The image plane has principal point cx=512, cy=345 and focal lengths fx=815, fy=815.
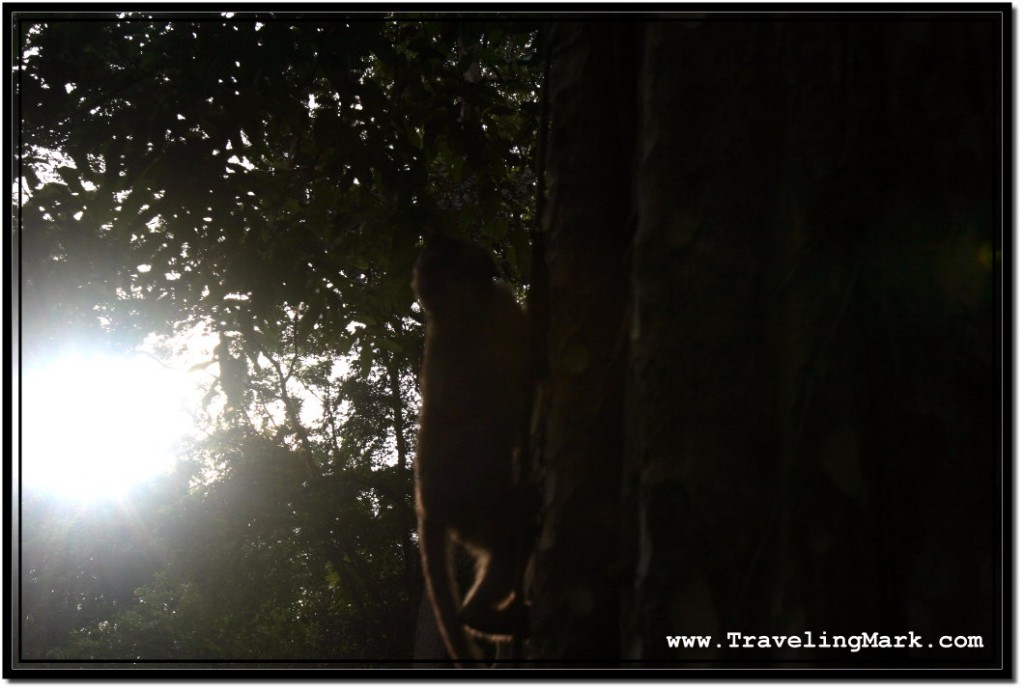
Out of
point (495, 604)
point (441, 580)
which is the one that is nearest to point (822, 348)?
point (495, 604)

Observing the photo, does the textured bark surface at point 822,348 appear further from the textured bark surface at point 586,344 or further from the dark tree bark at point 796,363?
the textured bark surface at point 586,344

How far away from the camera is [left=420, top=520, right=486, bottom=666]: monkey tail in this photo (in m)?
2.88

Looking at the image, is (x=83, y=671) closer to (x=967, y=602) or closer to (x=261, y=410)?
(x=967, y=602)

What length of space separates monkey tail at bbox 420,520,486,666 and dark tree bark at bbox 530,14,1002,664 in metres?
1.11

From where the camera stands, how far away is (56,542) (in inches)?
498

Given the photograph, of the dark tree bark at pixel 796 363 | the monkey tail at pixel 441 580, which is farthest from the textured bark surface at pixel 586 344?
the monkey tail at pixel 441 580

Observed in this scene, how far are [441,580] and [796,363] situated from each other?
1905 mm

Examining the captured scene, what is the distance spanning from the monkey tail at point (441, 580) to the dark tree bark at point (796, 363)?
3.64 feet

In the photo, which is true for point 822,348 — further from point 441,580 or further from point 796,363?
point 441,580

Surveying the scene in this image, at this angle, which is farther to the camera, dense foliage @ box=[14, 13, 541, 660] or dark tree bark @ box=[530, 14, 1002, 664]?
dense foliage @ box=[14, 13, 541, 660]

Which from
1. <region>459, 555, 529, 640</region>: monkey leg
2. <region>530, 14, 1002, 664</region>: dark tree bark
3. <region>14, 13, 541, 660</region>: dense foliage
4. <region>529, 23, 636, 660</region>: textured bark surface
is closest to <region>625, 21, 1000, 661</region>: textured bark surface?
<region>530, 14, 1002, 664</region>: dark tree bark

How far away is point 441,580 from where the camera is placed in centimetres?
308

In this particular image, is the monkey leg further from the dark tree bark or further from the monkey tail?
the dark tree bark

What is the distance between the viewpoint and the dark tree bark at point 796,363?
153cm
